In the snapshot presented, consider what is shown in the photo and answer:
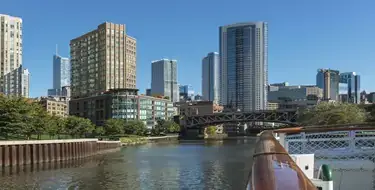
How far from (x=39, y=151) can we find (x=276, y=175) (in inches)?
2358

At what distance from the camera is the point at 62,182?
130 ft

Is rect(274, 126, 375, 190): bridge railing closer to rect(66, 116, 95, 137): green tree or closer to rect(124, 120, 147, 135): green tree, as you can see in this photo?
rect(66, 116, 95, 137): green tree

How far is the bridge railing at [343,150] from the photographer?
468 inches

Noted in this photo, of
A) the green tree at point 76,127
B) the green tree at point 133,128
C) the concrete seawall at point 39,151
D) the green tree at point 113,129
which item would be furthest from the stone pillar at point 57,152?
the green tree at point 133,128

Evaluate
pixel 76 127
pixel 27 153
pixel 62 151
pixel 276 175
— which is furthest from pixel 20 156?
pixel 76 127

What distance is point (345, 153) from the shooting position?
Result: 1284cm

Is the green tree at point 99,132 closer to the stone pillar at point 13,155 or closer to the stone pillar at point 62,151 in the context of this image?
the stone pillar at point 62,151

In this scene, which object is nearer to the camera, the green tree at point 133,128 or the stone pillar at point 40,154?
the stone pillar at point 40,154

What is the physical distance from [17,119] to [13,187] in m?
35.3

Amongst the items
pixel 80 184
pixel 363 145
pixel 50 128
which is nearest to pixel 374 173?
pixel 363 145

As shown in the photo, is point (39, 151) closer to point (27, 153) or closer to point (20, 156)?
point (27, 153)

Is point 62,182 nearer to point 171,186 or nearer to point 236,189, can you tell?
point 171,186

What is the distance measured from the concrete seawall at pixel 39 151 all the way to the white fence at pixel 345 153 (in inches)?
1841

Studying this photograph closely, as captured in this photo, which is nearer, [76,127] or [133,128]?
[76,127]
